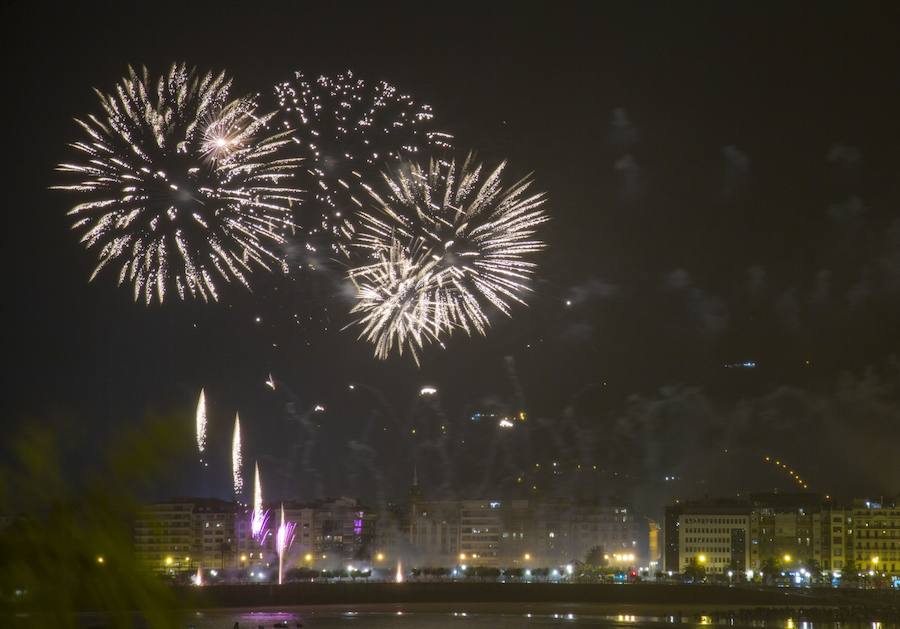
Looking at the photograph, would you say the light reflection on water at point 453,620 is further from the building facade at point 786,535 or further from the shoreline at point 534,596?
the building facade at point 786,535

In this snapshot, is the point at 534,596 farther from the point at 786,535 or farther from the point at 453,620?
the point at 786,535

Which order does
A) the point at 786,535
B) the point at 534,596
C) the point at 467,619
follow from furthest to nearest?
the point at 786,535
the point at 534,596
the point at 467,619

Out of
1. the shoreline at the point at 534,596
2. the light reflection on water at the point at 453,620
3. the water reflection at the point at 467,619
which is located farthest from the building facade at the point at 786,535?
the light reflection on water at the point at 453,620

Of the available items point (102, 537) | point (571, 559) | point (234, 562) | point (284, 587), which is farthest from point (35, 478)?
point (571, 559)

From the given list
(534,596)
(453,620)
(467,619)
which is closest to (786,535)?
(534,596)

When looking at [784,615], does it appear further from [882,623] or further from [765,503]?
[765,503]

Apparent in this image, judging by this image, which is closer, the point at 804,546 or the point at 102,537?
the point at 102,537

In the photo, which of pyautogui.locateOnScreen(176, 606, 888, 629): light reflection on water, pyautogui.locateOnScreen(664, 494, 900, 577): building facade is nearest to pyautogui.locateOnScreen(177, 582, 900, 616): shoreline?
pyautogui.locateOnScreen(176, 606, 888, 629): light reflection on water

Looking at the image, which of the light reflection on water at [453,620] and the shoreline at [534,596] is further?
the shoreline at [534,596]
